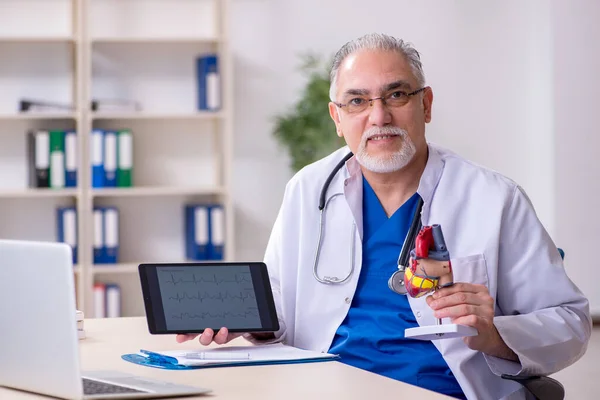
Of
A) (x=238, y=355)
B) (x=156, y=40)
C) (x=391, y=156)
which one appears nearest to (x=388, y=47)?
(x=391, y=156)

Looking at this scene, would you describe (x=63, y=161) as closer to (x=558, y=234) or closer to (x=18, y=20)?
(x=18, y=20)

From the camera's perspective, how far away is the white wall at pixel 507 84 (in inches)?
224

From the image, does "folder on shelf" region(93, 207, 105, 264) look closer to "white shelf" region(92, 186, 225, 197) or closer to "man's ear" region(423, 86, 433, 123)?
"white shelf" region(92, 186, 225, 197)

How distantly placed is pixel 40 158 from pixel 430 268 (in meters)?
3.70

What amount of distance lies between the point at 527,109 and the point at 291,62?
5.08 ft

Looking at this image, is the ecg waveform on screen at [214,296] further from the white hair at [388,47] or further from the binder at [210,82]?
the binder at [210,82]

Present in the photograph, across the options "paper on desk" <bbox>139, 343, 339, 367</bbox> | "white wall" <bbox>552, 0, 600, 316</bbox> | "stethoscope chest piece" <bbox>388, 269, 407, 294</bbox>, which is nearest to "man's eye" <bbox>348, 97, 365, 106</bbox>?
"stethoscope chest piece" <bbox>388, 269, 407, 294</bbox>

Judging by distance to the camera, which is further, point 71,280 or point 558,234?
point 558,234

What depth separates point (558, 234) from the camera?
5.94m

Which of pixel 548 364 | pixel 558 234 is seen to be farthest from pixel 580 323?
pixel 558 234

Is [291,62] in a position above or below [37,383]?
above

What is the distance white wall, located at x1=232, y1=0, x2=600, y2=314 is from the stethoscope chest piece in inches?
136

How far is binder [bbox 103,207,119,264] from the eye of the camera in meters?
5.15

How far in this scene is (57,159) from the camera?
16.7 ft
